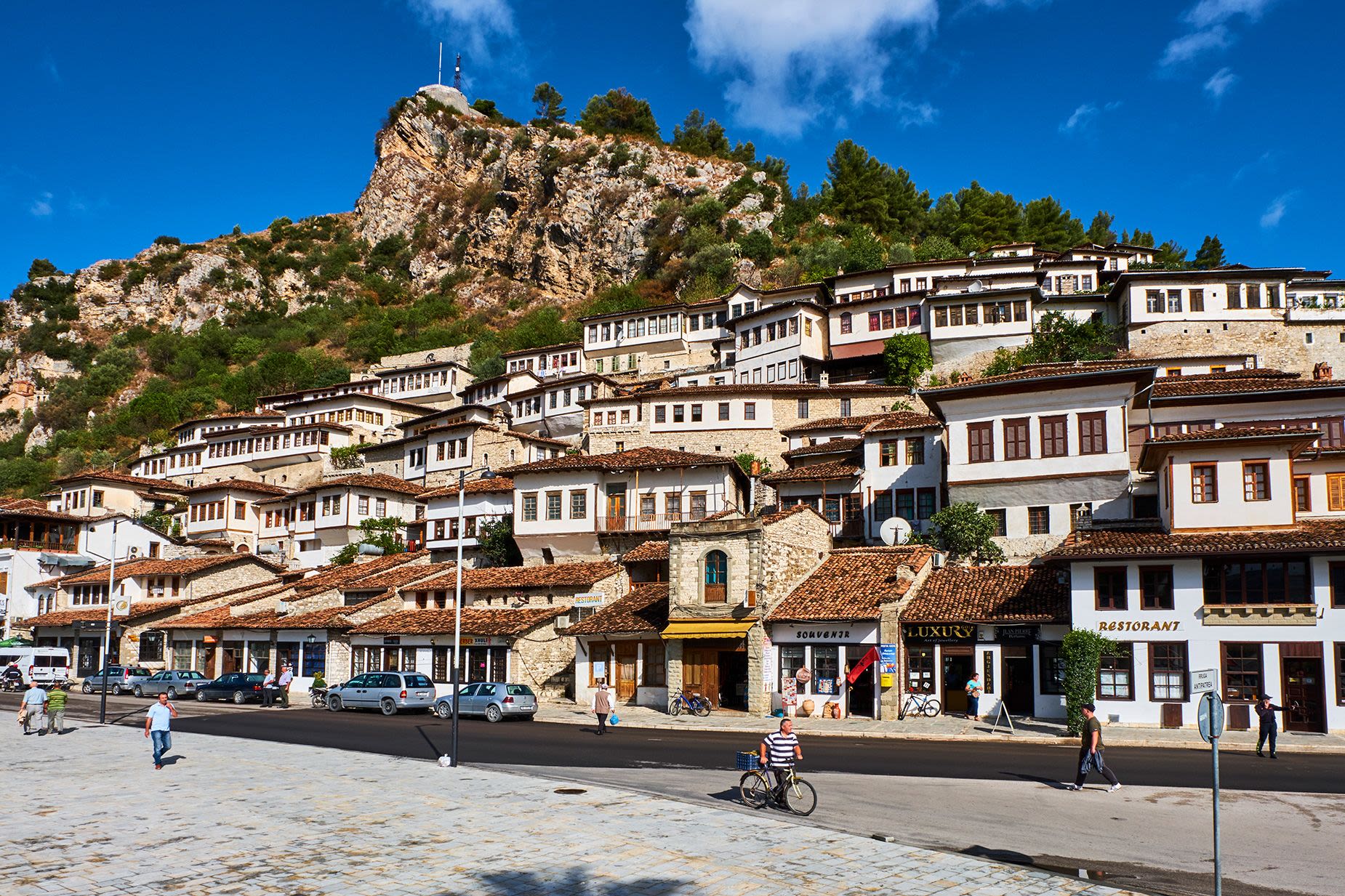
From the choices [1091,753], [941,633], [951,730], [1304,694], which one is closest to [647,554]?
[941,633]

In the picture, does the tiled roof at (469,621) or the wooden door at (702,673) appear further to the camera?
the tiled roof at (469,621)

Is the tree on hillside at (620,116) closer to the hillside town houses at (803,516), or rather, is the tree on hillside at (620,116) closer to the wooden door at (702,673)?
the hillside town houses at (803,516)

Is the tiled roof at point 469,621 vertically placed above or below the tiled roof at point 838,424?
below

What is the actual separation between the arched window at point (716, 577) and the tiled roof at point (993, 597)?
693cm

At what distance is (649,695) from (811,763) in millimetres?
18997

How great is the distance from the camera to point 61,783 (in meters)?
21.4

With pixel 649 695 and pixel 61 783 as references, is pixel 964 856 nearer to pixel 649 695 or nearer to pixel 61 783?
pixel 61 783

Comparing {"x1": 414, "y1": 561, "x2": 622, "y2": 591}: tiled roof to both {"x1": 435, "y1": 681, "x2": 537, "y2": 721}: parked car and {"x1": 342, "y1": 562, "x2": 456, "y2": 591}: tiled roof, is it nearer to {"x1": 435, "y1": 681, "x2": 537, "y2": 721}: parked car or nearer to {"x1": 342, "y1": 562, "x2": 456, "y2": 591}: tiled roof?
{"x1": 342, "y1": 562, "x2": 456, "y2": 591}: tiled roof

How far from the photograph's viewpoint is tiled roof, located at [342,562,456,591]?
179ft

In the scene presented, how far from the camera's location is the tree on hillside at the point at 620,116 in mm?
154625

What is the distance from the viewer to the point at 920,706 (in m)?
37.7

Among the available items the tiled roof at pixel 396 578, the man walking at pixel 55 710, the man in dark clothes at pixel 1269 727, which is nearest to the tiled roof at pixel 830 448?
the tiled roof at pixel 396 578

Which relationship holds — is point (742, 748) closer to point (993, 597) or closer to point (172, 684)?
point (993, 597)

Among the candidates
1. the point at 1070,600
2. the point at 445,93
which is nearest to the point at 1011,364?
the point at 1070,600
